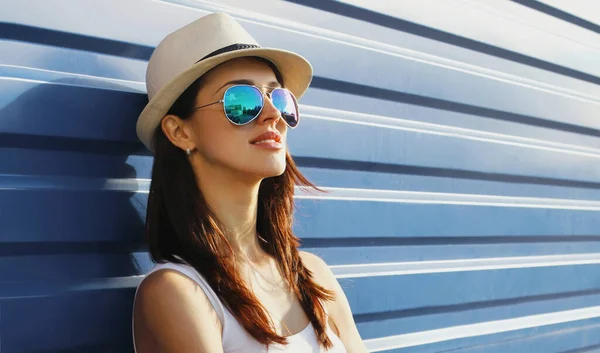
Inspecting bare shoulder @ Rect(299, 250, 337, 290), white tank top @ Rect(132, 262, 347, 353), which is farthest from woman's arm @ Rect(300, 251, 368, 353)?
white tank top @ Rect(132, 262, 347, 353)

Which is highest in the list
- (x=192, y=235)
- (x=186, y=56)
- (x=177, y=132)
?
(x=186, y=56)

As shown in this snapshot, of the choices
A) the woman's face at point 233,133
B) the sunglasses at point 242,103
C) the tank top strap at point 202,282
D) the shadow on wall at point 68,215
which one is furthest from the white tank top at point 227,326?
the sunglasses at point 242,103

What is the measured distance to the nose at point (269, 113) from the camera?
2449 millimetres

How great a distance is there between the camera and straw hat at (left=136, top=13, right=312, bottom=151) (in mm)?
2393

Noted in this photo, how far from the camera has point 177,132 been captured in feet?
8.18

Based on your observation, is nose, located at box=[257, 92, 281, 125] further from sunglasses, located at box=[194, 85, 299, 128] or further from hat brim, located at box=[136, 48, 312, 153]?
hat brim, located at box=[136, 48, 312, 153]

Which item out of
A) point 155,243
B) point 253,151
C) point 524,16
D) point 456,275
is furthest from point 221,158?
point 524,16

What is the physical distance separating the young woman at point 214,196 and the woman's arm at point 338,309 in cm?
17

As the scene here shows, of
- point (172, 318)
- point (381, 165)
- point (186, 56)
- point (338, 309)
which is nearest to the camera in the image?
point (172, 318)

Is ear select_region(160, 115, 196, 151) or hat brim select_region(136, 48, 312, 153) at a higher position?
hat brim select_region(136, 48, 312, 153)

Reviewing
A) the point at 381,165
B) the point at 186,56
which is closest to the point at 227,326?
the point at 186,56

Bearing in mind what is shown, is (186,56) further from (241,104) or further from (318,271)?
(318,271)

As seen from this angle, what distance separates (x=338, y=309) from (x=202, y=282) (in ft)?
2.25

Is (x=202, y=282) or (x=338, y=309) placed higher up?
(x=202, y=282)
